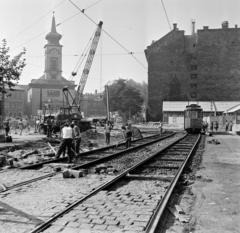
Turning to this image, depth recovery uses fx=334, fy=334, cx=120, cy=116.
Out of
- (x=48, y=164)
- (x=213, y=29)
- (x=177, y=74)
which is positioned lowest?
(x=48, y=164)

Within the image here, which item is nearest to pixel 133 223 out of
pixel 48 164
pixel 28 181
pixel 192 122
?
pixel 28 181

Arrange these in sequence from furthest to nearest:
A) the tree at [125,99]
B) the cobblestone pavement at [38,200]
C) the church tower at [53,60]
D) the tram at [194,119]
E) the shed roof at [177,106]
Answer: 1. the church tower at [53,60]
2. the tree at [125,99]
3. the shed roof at [177,106]
4. the tram at [194,119]
5. the cobblestone pavement at [38,200]

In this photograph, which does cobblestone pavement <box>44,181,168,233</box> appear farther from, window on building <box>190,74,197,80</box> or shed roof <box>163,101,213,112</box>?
window on building <box>190,74,197,80</box>

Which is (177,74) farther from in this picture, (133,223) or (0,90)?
(133,223)

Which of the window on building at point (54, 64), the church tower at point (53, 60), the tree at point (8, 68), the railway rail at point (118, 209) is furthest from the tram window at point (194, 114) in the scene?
the window on building at point (54, 64)

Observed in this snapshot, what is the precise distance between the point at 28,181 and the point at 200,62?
67.4 m

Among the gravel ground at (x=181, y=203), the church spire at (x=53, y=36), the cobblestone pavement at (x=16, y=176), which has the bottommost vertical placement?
the cobblestone pavement at (x=16, y=176)

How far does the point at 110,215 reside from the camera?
5.71 metres

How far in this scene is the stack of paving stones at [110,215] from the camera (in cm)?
502

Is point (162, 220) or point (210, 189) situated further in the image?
point (210, 189)

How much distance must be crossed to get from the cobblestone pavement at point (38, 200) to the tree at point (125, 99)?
225 ft

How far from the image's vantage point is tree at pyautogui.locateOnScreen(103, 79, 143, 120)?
260ft

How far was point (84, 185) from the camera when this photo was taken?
842 cm

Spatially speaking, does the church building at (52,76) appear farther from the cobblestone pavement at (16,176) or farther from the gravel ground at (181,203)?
the gravel ground at (181,203)
